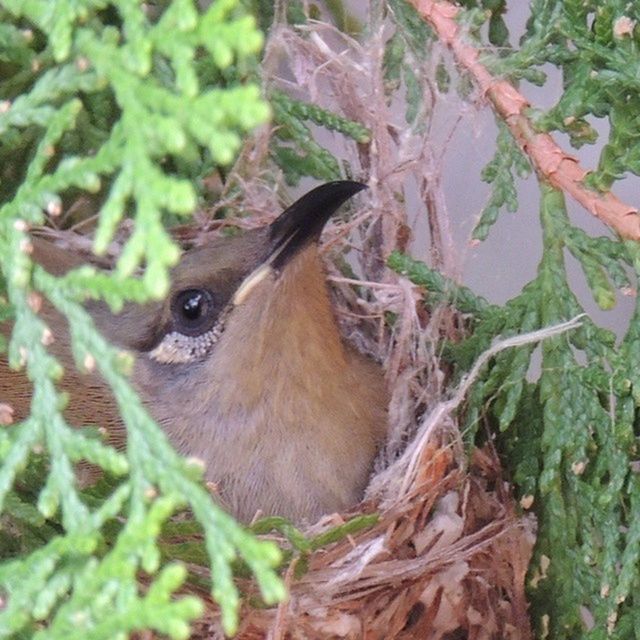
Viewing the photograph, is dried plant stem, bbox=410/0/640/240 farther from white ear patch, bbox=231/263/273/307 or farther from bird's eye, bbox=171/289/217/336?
bird's eye, bbox=171/289/217/336

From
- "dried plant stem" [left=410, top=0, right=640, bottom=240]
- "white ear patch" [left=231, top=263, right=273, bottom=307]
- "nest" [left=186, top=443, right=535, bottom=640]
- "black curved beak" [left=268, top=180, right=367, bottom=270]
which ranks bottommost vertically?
"nest" [left=186, top=443, right=535, bottom=640]

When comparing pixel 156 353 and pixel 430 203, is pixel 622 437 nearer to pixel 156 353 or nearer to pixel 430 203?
pixel 430 203

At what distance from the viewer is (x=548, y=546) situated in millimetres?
1402

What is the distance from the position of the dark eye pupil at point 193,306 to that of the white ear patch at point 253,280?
0.28 ft

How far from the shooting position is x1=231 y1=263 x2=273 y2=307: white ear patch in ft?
5.05

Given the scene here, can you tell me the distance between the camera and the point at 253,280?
1539 mm

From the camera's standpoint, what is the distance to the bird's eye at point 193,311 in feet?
5.26

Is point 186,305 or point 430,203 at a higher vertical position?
point 430,203

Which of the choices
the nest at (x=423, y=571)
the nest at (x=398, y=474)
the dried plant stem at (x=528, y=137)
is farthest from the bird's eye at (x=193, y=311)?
the dried plant stem at (x=528, y=137)

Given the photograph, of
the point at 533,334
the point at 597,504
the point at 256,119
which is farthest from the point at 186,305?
the point at 256,119

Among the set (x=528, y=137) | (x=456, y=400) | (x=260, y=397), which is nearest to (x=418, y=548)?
(x=456, y=400)

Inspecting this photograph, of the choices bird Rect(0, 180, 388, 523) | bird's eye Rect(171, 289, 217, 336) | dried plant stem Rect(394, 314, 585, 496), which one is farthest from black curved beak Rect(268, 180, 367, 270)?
dried plant stem Rect(394, 314, 585, 496)

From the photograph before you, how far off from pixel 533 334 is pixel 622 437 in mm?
175

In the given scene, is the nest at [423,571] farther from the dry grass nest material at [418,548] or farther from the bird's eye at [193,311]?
the bird's eye at [193,311]
